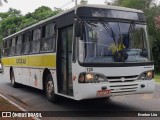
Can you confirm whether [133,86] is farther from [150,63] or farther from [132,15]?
[132,15]

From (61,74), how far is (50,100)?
1582mm

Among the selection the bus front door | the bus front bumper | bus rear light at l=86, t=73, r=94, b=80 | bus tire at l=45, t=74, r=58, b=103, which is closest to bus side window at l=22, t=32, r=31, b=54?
bus tire at l=45, t=74, r=58, b=103

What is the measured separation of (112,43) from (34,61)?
17.2 feet

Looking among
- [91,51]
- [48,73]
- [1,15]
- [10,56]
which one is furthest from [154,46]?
[1,15]

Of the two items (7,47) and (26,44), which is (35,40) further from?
(7,47)

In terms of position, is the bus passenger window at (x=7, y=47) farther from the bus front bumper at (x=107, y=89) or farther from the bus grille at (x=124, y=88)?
the bus grille at (x=124, y=88)

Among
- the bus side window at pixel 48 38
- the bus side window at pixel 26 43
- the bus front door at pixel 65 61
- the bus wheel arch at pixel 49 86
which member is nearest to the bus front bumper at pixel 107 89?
the bus front door at pixel 65 61

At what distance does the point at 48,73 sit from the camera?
12.9 metres

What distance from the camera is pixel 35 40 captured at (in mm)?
14812

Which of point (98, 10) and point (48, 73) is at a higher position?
point (98, 10)

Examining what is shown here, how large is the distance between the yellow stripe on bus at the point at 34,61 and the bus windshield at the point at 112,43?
2269mm

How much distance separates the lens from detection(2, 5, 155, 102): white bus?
9859 millimetres

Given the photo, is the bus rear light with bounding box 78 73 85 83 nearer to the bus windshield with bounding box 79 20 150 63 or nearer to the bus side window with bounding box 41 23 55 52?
the bus windshield with bounding box 79 20 150 63

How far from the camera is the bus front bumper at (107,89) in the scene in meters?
9.70
